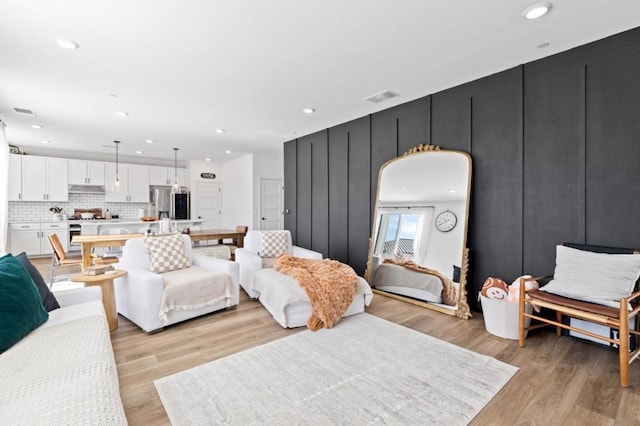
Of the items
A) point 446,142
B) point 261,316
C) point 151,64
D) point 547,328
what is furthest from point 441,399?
point 151,64

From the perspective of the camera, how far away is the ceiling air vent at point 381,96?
149 inches

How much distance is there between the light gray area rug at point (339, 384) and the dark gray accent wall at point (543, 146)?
138 centimetres

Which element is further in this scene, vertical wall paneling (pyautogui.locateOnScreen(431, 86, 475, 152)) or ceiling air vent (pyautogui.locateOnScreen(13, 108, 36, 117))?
ceiling air vent (pyautogui.locateOnScreen(13, 108, 36, 117))

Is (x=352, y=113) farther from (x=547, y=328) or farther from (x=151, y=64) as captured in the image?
(x=547, y=328)

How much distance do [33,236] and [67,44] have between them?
6.10 metres

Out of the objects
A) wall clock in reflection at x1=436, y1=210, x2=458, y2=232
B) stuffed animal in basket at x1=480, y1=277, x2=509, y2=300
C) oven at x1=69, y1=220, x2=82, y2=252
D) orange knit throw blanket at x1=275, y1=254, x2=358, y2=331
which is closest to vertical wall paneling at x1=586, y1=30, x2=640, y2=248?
stuffed animal in basket at x1=480, y1=277, x2=509, y2=300

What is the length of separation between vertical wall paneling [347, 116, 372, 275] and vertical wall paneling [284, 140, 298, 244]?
160 centimetres

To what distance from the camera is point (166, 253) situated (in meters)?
Answer: 3.45

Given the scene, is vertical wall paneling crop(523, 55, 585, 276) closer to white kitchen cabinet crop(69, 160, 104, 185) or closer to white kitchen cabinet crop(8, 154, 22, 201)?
white kitchen cabinet crop(69, 160, 104, 185)

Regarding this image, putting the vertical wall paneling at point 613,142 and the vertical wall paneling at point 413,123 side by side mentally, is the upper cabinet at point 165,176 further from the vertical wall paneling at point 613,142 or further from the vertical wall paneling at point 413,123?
the vertical wall paneling at point 613,142

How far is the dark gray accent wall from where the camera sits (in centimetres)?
253

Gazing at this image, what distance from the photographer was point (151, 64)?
2959mm

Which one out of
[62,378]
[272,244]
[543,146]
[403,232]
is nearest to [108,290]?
[62,378]

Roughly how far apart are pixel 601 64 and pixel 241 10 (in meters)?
3.04
